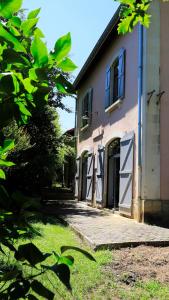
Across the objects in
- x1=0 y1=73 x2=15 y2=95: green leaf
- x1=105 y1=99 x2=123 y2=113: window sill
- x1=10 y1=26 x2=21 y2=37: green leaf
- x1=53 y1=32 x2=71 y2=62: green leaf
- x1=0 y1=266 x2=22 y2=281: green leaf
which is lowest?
x1=0 y1=266 x2=22 y2=281: green leaf

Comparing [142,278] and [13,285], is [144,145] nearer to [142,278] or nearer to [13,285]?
[142,278]

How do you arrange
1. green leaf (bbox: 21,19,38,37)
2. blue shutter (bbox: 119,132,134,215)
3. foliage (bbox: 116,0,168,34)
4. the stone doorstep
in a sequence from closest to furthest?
green leaf (bbox: 21,19,38,37) → foliage (bbox: 116,0,168,34) → the stone doorstep → blue shutter (bbox: 119,132,134,215)

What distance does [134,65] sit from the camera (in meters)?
10.2

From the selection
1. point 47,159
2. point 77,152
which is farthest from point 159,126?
point 77,152

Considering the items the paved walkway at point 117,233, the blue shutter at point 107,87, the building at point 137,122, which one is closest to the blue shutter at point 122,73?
the building at point 137,122

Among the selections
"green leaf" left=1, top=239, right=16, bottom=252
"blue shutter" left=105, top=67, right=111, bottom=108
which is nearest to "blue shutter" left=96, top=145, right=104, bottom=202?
"blue shutter" left=105, top=67, right=111, bottom=108

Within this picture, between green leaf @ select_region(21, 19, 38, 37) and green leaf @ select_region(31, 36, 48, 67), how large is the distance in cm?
7

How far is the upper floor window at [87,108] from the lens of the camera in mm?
15198

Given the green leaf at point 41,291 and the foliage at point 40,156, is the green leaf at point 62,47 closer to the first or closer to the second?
the green leaf at point 41,291

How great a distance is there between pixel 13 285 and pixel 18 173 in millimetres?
11869

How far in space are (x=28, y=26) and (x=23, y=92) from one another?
0.17 meters

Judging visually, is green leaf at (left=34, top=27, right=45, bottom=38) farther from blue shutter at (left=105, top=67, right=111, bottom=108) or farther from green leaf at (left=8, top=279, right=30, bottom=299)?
blue shutter at (left=105, top=67, right=111, bottom=108)

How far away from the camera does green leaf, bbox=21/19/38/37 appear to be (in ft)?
3.01

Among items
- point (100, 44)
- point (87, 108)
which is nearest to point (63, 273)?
point (100, 44)
